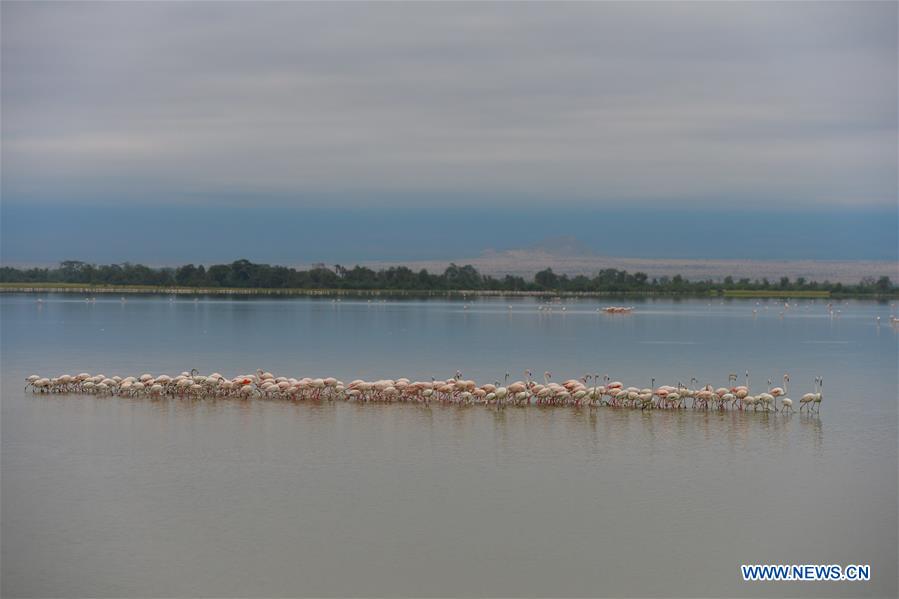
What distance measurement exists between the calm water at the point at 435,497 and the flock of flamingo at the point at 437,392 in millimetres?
677

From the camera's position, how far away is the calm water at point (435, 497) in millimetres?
12859

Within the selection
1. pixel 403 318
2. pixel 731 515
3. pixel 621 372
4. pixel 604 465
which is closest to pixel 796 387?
pixel 621 372

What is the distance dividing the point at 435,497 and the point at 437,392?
32.8 feet

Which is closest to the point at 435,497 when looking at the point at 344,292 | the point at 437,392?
the point at 437,392

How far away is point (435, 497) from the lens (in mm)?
16156

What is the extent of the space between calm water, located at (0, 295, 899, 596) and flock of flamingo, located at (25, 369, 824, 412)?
677mm

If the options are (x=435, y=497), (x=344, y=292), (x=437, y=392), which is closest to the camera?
(x=435, y=497)

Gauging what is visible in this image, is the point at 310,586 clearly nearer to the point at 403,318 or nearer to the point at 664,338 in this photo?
the point at 664,338

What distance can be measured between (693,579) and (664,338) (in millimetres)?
41511

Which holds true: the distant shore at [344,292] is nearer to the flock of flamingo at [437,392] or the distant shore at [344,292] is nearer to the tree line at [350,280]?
the tree line at [350,280]

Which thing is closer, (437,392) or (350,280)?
(437,392)

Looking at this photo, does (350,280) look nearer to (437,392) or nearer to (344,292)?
(344,292)

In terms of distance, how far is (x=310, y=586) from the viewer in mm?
12461

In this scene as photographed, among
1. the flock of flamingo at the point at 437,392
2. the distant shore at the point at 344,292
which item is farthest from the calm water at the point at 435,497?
the distant shore at the point at 344,292
